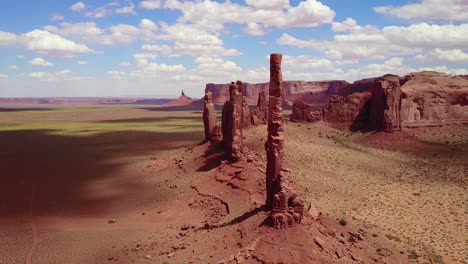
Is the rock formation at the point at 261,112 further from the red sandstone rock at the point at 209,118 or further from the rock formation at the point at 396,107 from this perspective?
the red sandstone rock at the point at 209,118

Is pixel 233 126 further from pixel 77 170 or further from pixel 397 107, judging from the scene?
pixel 397 107

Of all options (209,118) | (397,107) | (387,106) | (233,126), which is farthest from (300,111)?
(233,126)

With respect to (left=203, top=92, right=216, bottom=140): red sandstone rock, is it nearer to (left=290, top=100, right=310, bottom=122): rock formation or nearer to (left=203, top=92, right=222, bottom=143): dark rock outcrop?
(left=203, top=92, right=222, bottom=143): dark rock outcrop

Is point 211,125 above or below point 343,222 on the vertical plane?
above

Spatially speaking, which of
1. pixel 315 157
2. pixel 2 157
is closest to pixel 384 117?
pixel 315 157

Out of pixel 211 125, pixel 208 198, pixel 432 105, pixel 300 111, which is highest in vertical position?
pixel 432 105

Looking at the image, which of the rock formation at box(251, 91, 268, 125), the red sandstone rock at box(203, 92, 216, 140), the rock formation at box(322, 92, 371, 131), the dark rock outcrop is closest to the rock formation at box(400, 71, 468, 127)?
the rock formation at box(322, 92, 371, 131)

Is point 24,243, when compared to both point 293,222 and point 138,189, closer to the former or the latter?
point 138,189
